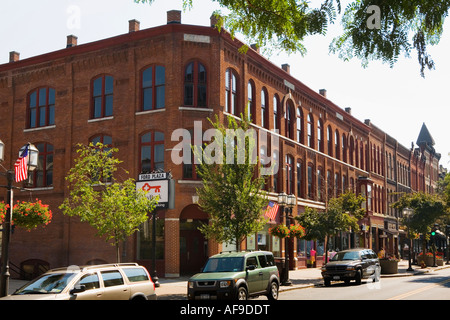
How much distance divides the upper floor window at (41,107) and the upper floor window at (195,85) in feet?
32.1

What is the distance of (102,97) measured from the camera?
31.3 meters

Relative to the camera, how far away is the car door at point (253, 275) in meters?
17.0

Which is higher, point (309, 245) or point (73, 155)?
point (73, 155)

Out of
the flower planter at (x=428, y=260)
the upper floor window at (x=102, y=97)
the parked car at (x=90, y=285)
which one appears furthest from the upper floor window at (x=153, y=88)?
the flower planter at (x=428, y=260)

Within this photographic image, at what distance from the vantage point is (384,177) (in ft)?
190

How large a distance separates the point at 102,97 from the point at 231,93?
25.5ft

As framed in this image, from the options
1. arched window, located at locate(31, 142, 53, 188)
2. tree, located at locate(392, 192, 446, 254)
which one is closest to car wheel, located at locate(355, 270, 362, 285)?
tree, located at locate(392, 192, 446, 254)

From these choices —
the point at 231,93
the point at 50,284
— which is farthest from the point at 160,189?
the point at 50,284

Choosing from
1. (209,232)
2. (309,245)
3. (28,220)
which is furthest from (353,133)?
Answer: (28,220)

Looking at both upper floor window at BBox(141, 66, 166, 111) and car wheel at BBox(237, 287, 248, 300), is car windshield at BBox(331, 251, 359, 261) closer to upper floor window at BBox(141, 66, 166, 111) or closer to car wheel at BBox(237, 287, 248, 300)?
car wheel at BBox(237, 287, 248, 300)

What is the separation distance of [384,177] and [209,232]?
39.1 metres

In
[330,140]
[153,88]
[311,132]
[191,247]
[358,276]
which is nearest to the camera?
[358,276]

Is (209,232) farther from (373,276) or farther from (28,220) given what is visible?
(373,276)

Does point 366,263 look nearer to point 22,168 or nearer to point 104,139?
point 104,139
